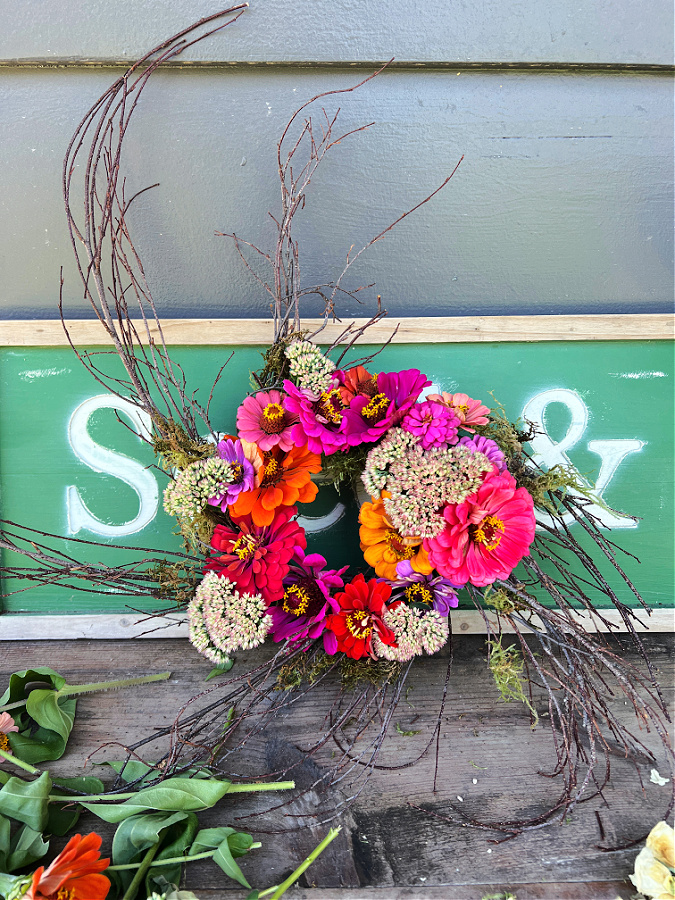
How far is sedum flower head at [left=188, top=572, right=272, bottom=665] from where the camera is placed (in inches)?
27.0

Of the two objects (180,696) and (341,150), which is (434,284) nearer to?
(341,150)

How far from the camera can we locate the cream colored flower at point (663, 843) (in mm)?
698

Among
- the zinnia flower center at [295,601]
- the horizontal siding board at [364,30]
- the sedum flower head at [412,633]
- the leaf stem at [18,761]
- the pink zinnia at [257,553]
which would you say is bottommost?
the leaf stem at [18,761]

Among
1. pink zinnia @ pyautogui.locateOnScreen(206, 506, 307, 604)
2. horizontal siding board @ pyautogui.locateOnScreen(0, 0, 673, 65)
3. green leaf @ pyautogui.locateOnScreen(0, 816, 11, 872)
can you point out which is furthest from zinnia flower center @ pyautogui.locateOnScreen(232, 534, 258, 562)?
horizontal siding board @ pyautogui.locateOnScreen(0, 0, 673, 65)

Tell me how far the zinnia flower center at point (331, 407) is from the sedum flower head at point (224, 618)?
26cm

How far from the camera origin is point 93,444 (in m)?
0.94

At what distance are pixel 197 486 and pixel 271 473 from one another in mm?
107

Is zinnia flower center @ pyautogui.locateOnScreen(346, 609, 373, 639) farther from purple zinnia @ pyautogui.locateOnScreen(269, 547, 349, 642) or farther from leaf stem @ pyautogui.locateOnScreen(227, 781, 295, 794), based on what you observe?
leaf stem @ pyautogui.locateOnScreen(227, 781, 295, 794)

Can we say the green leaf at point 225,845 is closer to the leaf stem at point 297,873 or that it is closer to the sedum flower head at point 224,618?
the leaf stem at point 297,873

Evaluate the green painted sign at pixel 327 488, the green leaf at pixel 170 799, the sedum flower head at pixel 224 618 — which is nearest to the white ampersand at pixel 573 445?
the green painted sign at pixel 327 488

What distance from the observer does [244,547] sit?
746 mm

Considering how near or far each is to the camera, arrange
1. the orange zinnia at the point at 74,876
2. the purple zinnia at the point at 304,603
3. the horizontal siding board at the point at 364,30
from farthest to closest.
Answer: the horizontal siding board at the point at 364,30 < the purple zinnia at the point at 304,603 < the orange zinnia at the point at 74,876

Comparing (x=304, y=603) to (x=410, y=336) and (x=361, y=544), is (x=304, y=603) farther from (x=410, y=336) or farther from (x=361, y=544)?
(x=410, y=336)

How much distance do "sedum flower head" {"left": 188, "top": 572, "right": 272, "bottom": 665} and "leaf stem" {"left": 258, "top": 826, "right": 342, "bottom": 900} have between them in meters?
0.28
